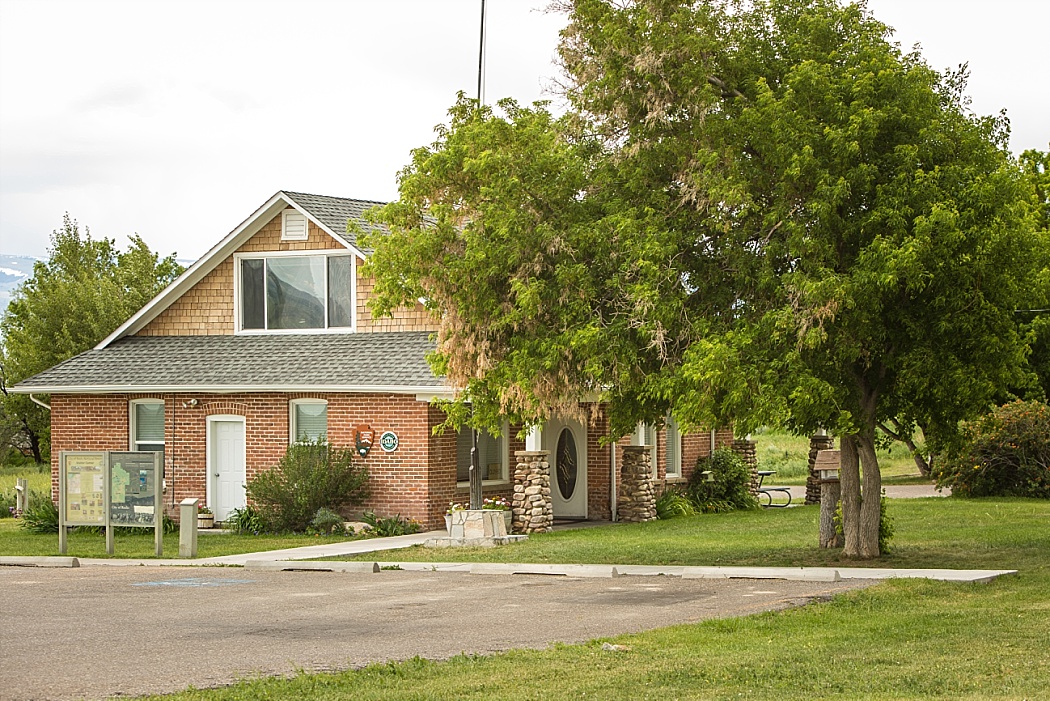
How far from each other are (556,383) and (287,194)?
1179 centimetres

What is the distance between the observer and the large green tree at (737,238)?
644 inches

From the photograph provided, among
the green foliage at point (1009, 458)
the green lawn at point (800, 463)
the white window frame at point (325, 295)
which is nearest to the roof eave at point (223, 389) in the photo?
the white window frame at point (325, 295)

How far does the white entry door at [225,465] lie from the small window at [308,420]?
1232mm

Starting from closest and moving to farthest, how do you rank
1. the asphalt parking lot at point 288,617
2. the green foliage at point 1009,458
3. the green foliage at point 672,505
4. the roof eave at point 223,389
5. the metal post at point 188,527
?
the asphalt parking lot at point 288,617, the metal post at point 188,527, the roof eave at point 223,389, the green foliage at point 672,505, the green foliage at point 1009,458

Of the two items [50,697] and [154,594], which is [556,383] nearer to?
[154,594]

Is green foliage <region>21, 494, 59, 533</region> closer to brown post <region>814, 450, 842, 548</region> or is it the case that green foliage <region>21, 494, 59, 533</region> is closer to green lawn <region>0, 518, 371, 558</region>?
green lawn <region>0, 518, 371, 558</region>

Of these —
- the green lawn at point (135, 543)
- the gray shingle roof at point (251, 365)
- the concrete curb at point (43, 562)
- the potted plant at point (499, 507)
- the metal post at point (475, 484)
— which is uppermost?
the gray shingle roof at point (251, 365)

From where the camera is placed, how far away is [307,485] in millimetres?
25312

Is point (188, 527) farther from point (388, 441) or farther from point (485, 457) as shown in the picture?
point (485, 457)

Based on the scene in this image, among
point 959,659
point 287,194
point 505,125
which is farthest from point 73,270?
point 959,659

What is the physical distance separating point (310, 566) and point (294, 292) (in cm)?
973

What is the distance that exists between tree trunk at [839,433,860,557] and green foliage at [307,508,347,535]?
9.99 m

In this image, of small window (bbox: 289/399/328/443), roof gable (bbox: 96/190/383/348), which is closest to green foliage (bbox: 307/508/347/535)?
small window (bbox: 289/399/328/443)

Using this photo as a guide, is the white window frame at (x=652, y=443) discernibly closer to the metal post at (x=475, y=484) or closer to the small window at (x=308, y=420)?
the metal post at (x=475, y=484)
